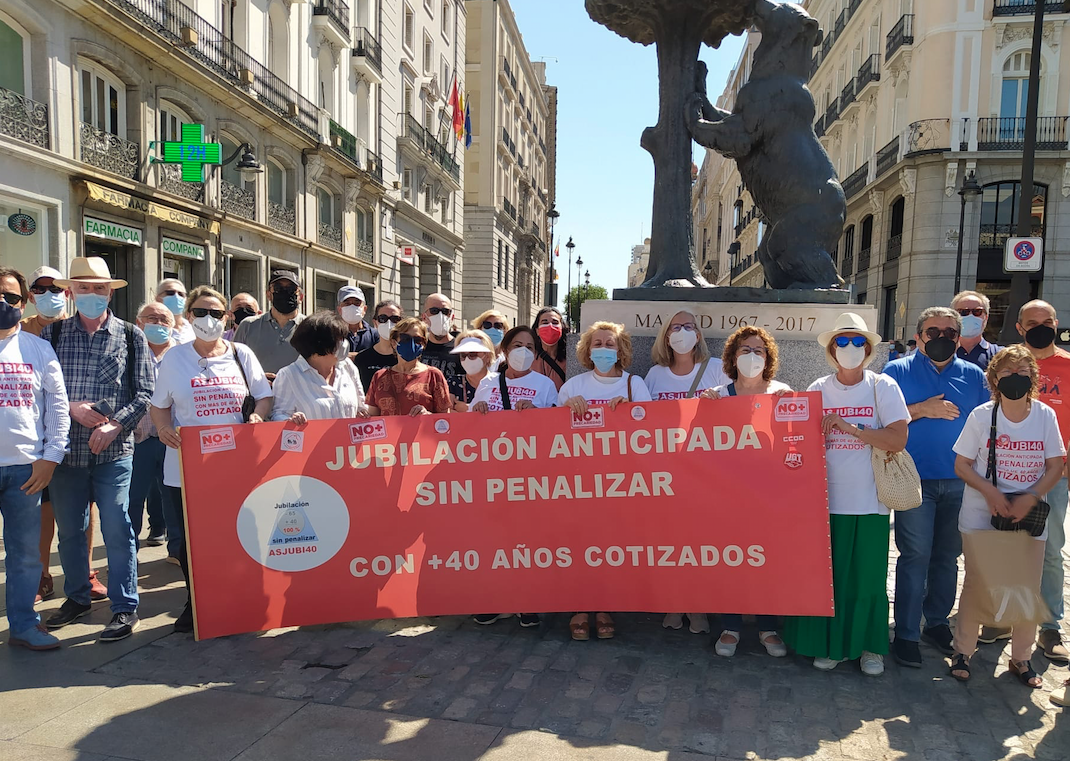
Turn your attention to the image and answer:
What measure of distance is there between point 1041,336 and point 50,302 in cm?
604

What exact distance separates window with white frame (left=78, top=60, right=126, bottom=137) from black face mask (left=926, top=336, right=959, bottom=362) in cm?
1505

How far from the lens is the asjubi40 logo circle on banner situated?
407 centimetres

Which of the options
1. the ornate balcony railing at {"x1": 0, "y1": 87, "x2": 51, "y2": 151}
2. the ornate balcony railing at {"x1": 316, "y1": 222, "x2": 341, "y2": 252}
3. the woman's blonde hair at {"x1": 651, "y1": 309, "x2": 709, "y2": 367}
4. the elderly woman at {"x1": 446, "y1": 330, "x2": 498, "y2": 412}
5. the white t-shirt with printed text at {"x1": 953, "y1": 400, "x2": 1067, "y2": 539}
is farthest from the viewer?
the ornate balcony railing at {"x1": 316, "y1": 222, "x2": 341, "y2": 252}

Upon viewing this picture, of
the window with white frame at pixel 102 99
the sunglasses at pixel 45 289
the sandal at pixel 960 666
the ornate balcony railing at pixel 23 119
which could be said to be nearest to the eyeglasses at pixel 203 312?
the sunglasses at pixel 45 289

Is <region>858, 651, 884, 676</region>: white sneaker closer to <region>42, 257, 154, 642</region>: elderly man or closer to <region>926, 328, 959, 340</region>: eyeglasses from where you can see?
<region>926, 328, 959, 340</region>: eyeglasses

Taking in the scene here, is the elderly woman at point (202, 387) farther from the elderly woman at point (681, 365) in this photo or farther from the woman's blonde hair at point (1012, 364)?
the woman's blonde hair at point (1012, 364)

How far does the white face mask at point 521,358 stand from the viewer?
462cm

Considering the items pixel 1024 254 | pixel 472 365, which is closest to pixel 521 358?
pixel 472 365

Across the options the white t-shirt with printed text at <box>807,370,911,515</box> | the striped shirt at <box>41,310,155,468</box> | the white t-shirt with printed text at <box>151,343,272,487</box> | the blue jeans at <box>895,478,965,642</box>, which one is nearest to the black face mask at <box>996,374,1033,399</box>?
the white t-shirt with printed text at <box>807,370,911,515</box>

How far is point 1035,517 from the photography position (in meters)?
3.59

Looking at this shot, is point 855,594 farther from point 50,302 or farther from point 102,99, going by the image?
point 102,99

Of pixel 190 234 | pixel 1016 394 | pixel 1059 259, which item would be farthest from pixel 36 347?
pixel 1059 259

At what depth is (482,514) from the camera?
4.14m

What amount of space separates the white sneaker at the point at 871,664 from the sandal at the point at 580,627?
1.43m
